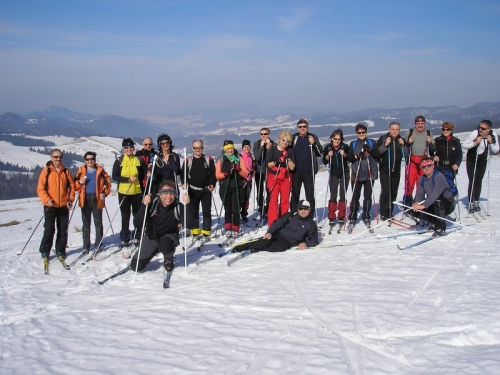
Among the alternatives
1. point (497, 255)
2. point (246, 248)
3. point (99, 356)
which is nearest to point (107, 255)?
point (246, 248)

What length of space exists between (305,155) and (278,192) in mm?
1172

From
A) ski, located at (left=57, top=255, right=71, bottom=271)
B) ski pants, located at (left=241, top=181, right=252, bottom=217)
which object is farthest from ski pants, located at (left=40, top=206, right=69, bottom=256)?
ski pants, located at (left=241, top=181, right=252, bottom=217)

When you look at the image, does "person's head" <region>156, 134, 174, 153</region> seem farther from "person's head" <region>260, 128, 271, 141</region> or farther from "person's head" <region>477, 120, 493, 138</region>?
"person's head" <region>477, 120, 493, 138</region>

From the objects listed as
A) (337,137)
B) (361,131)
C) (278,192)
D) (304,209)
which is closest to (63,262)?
(278,192)

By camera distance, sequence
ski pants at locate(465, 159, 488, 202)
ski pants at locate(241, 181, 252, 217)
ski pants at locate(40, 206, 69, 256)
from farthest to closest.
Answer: ski pants at locate(465, 159, 488, 202) → ski pants at locate(241, 181, 252, 217) → ski pants at locate(40, 206, 69, 256)

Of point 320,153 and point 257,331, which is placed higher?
point 320,153

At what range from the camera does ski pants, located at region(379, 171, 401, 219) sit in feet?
33.4

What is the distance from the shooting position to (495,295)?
5410 mm

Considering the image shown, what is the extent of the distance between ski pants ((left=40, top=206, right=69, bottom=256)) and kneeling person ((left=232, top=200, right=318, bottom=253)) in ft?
12.3

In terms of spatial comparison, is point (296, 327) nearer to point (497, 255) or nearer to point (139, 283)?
point (139, 283)

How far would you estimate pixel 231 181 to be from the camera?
9.96 m

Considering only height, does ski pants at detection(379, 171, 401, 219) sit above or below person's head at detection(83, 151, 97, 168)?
below

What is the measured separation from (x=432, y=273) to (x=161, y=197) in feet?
16.6

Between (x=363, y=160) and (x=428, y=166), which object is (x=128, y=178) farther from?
(x=428, y=166)
